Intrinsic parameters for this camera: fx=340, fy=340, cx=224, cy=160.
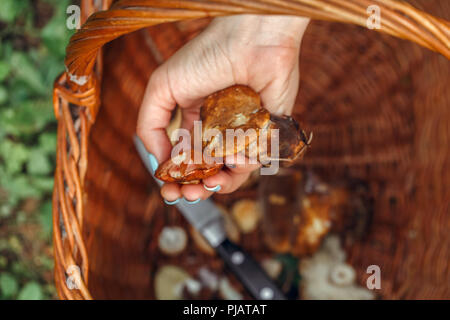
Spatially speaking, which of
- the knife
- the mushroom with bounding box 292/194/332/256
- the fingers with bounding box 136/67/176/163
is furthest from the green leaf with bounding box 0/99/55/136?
the mushroom with bounding box 292/194/332/256

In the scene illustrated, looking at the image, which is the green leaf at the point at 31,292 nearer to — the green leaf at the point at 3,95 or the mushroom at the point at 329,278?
the green leaf at the point at 3,95

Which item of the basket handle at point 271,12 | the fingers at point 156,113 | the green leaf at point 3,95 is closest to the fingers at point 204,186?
the fingers at point 156,113

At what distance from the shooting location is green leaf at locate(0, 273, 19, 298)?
125 centimetres

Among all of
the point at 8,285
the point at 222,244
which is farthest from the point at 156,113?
the point at 8,285

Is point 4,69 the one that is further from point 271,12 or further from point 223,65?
point 271,12

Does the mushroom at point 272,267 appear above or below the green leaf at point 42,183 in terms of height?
below

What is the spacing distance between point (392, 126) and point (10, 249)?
60.4 inches

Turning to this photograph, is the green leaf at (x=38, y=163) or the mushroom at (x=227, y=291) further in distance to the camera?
the green leaf at (x=38, y=163)

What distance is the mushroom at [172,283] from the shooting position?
1.15m

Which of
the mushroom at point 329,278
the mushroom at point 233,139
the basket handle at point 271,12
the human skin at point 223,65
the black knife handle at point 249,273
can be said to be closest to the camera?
the basket handle at point 271,12

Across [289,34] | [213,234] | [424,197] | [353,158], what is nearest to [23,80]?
[213,234]

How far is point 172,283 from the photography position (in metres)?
1.17

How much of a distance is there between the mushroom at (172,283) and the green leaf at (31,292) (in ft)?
1.49

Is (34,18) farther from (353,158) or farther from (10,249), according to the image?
(353,158)
